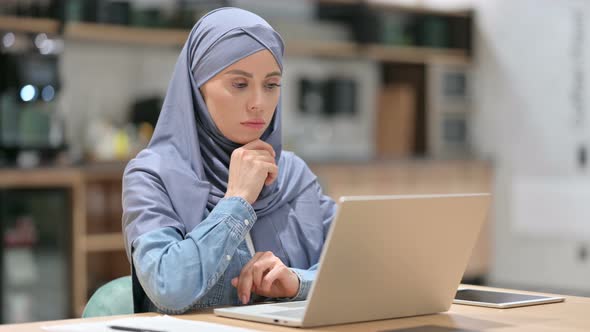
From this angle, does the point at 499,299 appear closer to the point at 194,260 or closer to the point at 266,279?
the point at 266,279

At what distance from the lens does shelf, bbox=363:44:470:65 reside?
6.75 meters

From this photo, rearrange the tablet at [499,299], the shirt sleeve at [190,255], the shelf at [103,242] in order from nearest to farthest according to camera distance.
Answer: the shirt sleeve at [190,255] < the tablet at [499,299] < the shelf at [103,242]

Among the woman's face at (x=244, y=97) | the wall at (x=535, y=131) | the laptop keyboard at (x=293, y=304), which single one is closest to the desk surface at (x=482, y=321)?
the laptop keyboard at (x=293, y=304)

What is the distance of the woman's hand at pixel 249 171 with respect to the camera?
5.66 feet

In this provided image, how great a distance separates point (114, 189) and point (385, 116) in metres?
2.54

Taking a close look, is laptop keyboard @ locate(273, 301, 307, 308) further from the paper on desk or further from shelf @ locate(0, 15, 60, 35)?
shelf @ locate(0, 15, 60, 35)

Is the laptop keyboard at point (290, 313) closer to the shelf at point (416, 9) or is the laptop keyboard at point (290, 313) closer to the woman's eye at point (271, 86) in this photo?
the woman's eye at point (271, 86)

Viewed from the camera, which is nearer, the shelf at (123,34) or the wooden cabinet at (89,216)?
the wooden cabinet at (89,216)

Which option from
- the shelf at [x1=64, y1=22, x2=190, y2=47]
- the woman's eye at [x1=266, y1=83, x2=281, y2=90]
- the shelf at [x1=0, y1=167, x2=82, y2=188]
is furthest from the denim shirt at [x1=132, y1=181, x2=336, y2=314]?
the shelf at [x1=64, y1=22, x2=190, y2=47]

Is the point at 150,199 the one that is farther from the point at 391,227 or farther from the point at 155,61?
the point at 155,61

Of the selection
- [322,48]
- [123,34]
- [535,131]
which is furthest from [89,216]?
[535,131]

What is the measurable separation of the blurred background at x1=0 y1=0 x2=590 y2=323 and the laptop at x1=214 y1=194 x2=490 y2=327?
3.49 m

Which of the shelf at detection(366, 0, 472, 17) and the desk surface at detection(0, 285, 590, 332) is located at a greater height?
the shelf at detection(366, 0, 472, 17)

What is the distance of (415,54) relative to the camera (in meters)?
6.98
